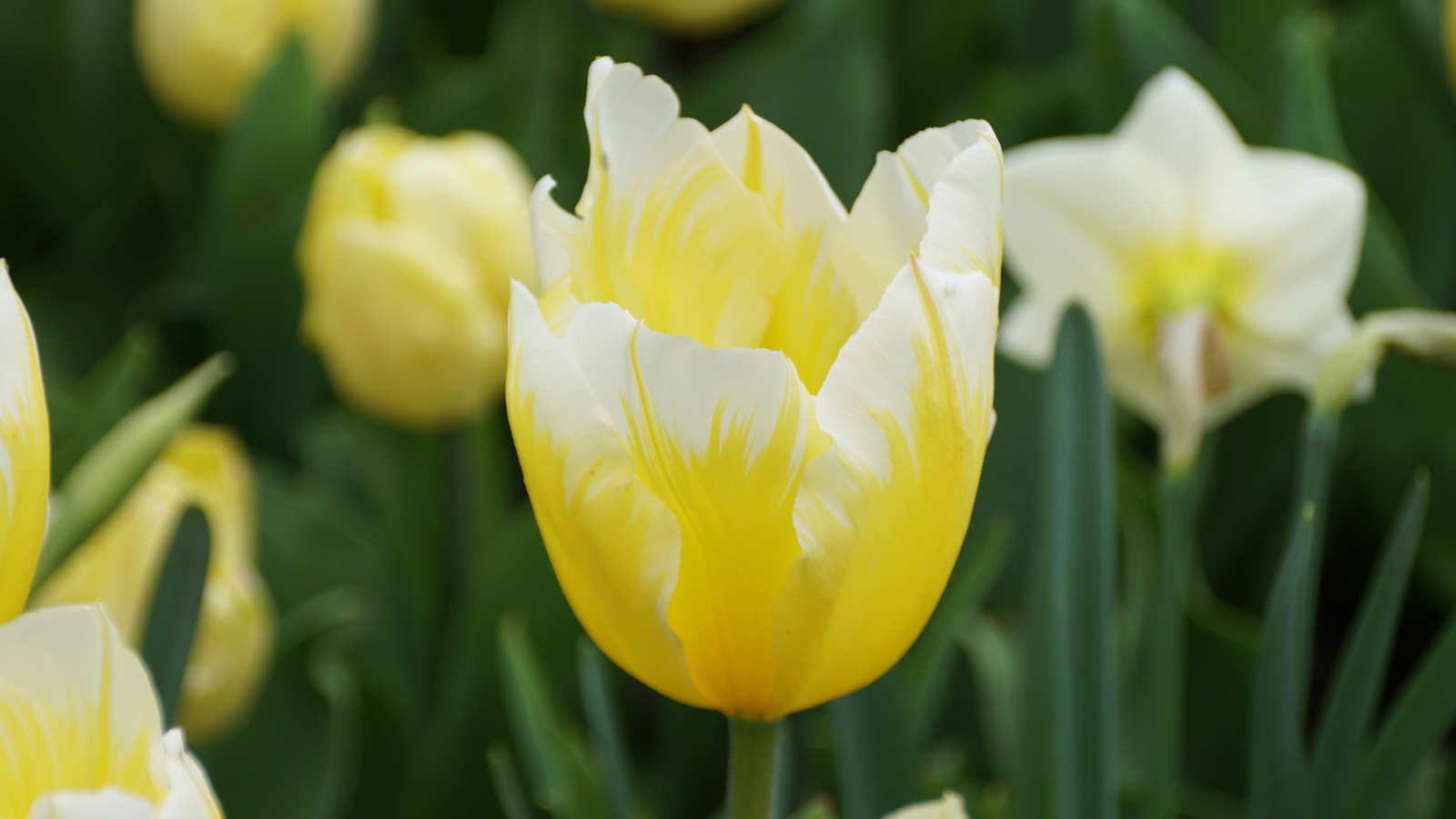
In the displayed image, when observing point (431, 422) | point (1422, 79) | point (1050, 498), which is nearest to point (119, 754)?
point (1050, 498)

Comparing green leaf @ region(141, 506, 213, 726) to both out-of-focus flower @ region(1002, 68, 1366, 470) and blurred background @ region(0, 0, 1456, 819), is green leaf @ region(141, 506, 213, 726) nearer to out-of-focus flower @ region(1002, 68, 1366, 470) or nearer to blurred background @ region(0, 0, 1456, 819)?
blurred background @ region(0, 0, 1456, 819)

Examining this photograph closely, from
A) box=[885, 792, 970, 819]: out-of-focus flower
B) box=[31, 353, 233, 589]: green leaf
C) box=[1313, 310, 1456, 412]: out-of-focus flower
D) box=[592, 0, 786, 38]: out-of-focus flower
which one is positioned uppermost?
box=[592, 0, 786, 38]: out-of-focus flower

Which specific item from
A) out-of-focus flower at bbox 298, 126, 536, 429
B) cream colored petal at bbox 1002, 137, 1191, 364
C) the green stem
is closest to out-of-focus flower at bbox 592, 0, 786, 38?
out-of-focus flower at bbox 298, 126, 536, 429

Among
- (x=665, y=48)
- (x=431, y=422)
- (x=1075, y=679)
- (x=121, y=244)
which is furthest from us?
(x=665, y=48)

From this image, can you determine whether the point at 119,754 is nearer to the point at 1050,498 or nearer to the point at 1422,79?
the point at 1050,498

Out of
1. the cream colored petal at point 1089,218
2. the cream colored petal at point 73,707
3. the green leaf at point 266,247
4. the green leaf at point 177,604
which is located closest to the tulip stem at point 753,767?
the cream colored petal at point 73,707

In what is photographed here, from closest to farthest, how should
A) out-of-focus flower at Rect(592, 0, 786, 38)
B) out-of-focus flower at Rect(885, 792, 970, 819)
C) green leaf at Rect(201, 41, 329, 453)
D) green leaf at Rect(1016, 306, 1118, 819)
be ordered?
out-of-focus flower at Rect(885, 792, 970, 819) < green leaf at Rect(1016, 306, 1118, 819) < green leaf at Rect(201, 41, 329, 453) < out-of-focus flower at Rect(592, 0, 786, 38)
